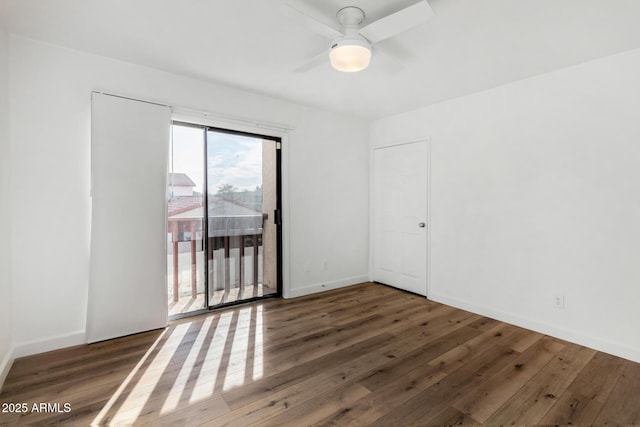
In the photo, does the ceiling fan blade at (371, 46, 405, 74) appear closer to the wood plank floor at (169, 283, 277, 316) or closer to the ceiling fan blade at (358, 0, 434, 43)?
the ceiling fan blade at (358, 0, 434, 43)

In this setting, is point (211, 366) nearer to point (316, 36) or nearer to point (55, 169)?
point (55, 169)

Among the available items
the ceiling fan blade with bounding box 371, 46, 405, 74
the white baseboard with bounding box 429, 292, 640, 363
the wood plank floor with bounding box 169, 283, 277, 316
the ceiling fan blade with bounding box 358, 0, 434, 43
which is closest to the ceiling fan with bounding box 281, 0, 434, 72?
the ceiling fan blade with bounding box 358, 0, 434, 43

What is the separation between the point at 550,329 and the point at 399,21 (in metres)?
2.97

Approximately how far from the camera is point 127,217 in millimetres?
2766

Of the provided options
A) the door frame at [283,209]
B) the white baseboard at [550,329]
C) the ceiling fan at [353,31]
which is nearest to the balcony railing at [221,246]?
the door frame at [283,209]

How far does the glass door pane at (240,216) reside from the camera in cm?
341

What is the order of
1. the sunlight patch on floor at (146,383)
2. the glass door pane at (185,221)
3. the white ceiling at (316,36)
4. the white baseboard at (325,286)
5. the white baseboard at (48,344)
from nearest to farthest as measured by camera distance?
the sunlight patch on floor at (146,383) < the white ceiling at (316,36) < the white baseboard at (48,344) < the glass door pane at (185,221) < the white baseboard at (325,286)

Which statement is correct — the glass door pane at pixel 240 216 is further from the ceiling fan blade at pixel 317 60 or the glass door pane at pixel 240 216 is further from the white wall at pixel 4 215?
the white wall at pixel 4 215

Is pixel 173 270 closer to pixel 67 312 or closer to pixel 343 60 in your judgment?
pixel 67 312

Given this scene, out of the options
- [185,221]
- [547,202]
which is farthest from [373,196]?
[185,221]

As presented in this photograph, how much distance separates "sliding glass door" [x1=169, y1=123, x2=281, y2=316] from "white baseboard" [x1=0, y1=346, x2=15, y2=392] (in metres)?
1.20

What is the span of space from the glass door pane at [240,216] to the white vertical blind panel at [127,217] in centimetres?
56

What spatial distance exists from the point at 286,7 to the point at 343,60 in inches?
21.1

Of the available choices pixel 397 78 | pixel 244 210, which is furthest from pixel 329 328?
pixel 397 78
